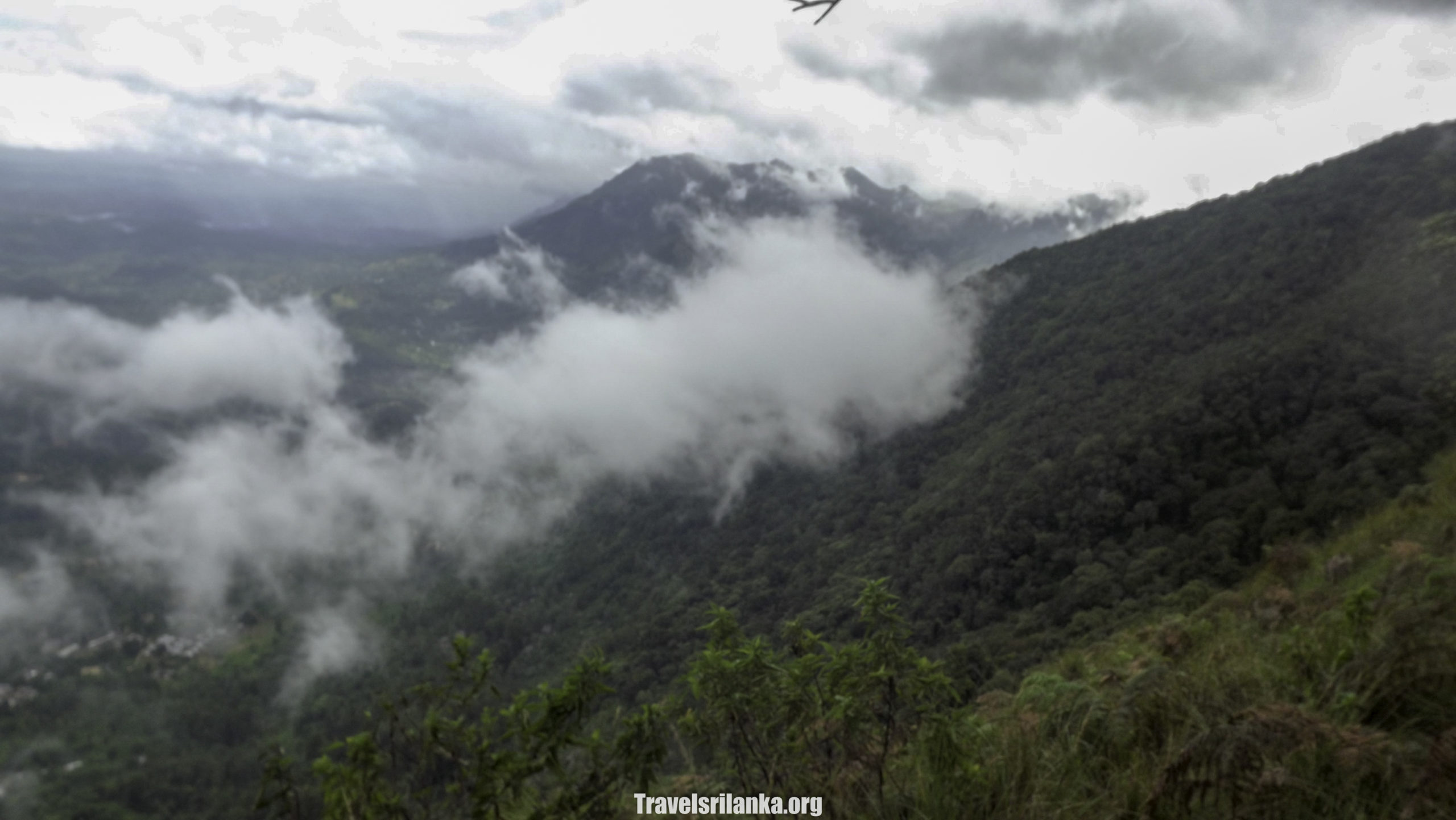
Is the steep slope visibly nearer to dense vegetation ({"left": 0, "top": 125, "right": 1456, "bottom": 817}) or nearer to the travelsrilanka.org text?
dense vegetation ({"left": 0, "top": 125, "right": 1456, "bottom": 817})

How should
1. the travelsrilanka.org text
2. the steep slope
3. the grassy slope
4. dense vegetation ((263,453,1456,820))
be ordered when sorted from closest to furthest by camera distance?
dense vegetation ((263,453,1456,820)) < the grassy slope < the travelsrilanka.org text < the steep slope

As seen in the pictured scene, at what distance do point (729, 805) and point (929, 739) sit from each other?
1200 millimetres

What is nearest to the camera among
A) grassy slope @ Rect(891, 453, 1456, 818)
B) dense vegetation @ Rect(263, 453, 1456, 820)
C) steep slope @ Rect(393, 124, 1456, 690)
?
dense vegetation @ Rect(263, 453, 1456, 820)

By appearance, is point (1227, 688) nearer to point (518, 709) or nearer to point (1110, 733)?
point (1110, 733)

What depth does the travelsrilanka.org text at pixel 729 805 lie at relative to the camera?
4.05 meters

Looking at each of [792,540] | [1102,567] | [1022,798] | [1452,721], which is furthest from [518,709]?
[792,540]

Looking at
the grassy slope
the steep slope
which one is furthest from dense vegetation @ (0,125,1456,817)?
the steep slope

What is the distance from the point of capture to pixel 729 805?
4.17 m

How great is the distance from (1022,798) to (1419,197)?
127 m

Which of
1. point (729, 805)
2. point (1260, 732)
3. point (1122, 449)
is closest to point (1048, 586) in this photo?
point (1122, 449)

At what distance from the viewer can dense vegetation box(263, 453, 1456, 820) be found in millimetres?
3238

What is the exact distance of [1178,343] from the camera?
102 metres

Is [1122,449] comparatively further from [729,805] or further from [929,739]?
[729,805]

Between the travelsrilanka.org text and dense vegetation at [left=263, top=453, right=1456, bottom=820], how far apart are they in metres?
0.06
